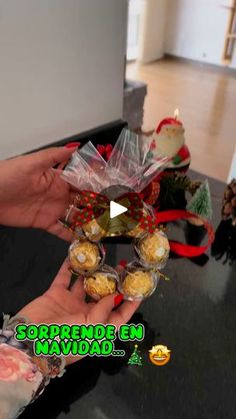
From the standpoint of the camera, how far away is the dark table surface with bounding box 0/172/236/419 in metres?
0.43

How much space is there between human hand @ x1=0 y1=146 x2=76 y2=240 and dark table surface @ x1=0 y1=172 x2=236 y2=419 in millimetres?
47

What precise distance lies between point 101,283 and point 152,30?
2.94 metres

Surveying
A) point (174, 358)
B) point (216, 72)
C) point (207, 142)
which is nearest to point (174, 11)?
point (216, 72)

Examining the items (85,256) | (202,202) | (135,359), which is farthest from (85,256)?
(202,202)

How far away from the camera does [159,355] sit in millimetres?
480

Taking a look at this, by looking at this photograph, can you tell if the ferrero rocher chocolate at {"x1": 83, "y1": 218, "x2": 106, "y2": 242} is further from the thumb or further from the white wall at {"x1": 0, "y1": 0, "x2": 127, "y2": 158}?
the white wall at {"x1": 0, "y1": 0, "x2": 127, "y2": 158}

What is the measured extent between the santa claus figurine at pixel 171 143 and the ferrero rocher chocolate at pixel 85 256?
269 millimetres

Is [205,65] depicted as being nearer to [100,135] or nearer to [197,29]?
[197,29]

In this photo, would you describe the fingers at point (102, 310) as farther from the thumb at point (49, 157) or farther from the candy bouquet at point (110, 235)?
the thumb at point (49, 157)

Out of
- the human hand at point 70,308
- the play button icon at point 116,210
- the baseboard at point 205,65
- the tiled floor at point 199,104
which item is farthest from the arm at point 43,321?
the baseboard at point 205,65

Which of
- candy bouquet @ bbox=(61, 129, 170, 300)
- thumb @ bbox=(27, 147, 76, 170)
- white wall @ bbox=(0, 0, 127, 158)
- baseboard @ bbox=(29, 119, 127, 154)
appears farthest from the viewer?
baseboard @ bbox=(29, 119, 127, 154)

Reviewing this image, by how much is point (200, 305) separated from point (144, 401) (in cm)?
17

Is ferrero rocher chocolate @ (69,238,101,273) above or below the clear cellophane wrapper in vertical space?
below

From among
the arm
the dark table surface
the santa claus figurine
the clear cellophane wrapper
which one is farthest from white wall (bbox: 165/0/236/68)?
the arm
